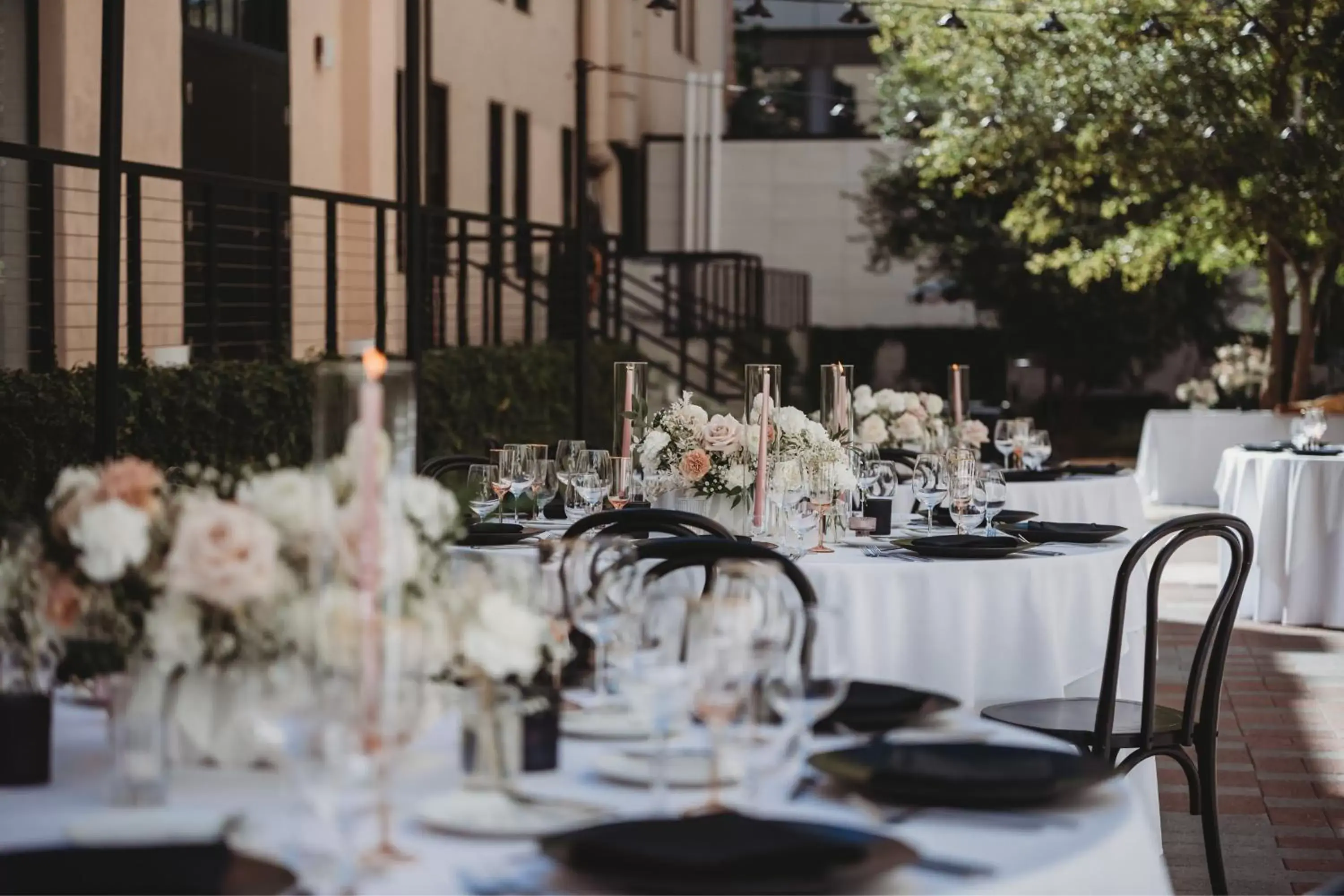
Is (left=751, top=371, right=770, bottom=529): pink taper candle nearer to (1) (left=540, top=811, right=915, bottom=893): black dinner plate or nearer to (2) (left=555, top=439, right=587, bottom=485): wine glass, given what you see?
(2) (left=555, top=439, right=587, bottom=485): wine glass

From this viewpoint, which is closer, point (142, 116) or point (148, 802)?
point (148, 802)

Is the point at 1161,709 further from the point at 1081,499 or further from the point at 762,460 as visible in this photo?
the point at 1081,499

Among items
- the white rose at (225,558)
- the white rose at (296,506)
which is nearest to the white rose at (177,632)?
the white rose at (225,558)

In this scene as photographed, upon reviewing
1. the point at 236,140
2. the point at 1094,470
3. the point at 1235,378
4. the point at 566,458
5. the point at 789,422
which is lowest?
the point at 1094,470

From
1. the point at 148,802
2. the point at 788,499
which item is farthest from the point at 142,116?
the point at 148,802

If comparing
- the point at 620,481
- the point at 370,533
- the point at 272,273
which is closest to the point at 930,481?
the point at 620,481

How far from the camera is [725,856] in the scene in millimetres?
2150

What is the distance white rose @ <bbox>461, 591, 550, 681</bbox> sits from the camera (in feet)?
8.00

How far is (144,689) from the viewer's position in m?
2.39

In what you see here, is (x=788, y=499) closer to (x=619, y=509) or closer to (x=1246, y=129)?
(x=619, y=509)

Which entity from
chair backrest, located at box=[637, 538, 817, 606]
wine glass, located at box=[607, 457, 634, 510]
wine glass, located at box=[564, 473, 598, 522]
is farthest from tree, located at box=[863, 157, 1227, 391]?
chair backrest, located at box=[637, 538, 817, 606]

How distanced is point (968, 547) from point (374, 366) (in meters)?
3.30

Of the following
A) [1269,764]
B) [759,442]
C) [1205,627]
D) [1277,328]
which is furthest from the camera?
[1277,328]

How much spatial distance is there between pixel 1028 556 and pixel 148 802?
327 cm
